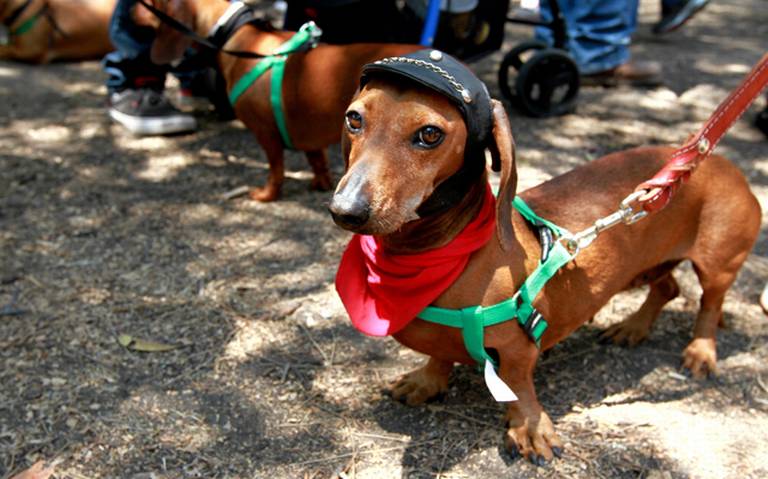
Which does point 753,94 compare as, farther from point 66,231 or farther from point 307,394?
point 66,231

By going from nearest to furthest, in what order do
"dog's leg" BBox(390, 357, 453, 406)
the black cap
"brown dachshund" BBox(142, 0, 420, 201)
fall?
1. the black cap
2. "dog's leg" BBox(390, 357, 453, 406)
3. "brown dachshund" BBox(142, 0, 420, 201)

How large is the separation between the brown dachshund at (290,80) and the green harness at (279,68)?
3cm

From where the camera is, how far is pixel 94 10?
6906 millimetres

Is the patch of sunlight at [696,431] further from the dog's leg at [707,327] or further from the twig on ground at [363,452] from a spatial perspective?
the twig on ground at [363,452]

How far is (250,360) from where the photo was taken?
304cm

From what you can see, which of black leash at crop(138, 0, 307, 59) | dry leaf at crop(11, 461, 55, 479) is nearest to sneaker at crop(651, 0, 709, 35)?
black leash at crop(138, 0, 307, 59)

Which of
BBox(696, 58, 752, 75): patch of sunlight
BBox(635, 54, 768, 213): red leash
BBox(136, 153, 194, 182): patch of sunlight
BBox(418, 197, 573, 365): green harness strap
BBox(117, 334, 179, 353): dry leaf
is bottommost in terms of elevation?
BBox(136, 153, 194, 182): patch of sunlight

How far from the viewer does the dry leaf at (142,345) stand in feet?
10.1

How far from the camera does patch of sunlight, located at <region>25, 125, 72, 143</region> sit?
514 centimetres

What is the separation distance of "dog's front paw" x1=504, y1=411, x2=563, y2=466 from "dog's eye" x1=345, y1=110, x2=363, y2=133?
115 centimetres

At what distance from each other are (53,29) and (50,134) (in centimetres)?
196

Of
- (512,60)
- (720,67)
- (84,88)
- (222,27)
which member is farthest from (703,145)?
(84,88)

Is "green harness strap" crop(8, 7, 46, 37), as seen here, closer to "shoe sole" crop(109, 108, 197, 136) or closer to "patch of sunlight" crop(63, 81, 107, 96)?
"patch of sunlight" crop(63, 81, 107, 96)

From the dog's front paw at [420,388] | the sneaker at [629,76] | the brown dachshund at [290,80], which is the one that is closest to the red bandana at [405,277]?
the dog's front paw at [420,388]
